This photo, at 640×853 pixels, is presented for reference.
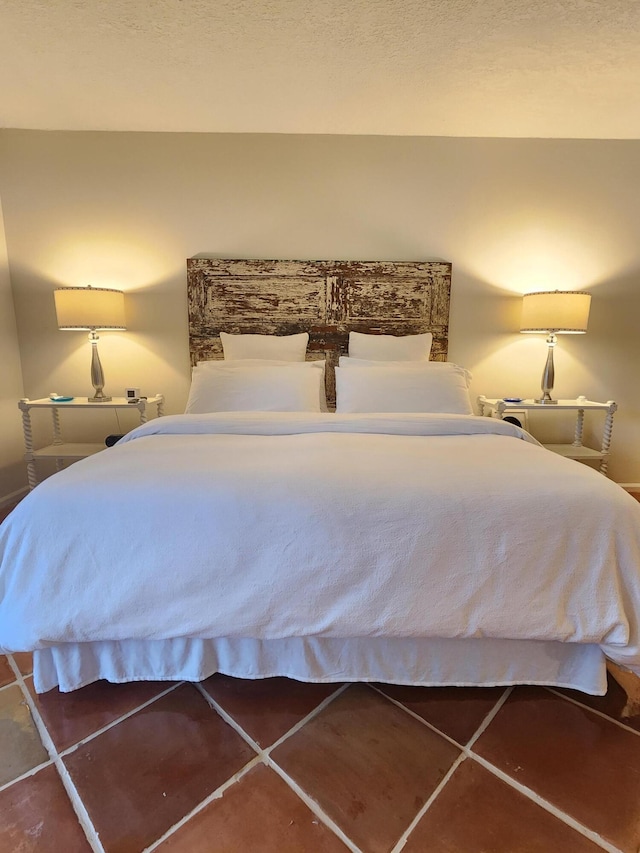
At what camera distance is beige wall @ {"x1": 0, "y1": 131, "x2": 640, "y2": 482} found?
2.79m

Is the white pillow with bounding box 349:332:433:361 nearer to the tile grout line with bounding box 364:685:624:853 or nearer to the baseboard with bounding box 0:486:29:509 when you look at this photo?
the tile grout line with bounding box 364:685:624:853

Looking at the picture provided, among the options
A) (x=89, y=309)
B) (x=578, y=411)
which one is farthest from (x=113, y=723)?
(x=578, y=411)

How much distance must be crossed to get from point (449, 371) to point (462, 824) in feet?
6.67

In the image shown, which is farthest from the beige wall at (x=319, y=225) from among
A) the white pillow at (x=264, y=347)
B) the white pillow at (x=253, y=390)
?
the white pillow at (x=253, y=390)

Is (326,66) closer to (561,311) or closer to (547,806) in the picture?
(561,311)

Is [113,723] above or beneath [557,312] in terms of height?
beneath

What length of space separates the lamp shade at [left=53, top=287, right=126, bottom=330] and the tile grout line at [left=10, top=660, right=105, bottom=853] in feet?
6.64

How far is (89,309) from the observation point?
2.54m

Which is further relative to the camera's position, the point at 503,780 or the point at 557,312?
the point at 557,312

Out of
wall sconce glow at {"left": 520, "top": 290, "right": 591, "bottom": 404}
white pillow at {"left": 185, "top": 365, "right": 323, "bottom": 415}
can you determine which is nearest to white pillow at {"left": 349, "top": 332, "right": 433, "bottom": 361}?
white pillow at {"left": 185, "top": 365, "right": 323, "bottom": 415}

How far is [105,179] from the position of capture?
2803 mm

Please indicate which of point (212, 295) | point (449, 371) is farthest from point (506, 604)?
point (212, 295)

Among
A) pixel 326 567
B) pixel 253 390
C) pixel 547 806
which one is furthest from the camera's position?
pixel 253 390

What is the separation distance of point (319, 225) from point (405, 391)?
55.0 inches
